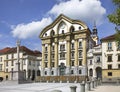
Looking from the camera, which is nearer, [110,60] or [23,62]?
[110,60]

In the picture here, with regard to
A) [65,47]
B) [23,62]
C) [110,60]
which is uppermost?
[65,47]

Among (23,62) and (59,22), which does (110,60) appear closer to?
(59,22)

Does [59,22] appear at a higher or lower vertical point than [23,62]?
higher

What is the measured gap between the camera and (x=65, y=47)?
79.0 metres

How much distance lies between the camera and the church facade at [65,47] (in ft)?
244

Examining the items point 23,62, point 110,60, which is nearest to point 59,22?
point 23,62

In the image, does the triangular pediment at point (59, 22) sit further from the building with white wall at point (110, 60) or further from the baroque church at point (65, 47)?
the building with white wall at point (110, 60)

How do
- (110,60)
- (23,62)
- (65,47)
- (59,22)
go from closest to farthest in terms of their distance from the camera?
(110,60) < (65,47) < (59,22) < (23,62)

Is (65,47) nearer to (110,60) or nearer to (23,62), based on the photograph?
(23,62)

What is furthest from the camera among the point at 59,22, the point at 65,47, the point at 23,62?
the point at 23,62

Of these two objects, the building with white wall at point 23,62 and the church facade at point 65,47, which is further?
the building with white wall at point 23,62

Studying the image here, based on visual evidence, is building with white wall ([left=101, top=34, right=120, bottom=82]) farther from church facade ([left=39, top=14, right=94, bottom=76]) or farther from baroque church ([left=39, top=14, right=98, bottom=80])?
church facade ([left=39, top=14, right=94, bottom=76])

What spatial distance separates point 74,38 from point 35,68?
2263 cm

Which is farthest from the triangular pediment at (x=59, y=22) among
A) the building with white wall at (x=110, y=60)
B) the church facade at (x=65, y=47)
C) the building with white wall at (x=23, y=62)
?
the building with white wall at (x=110, y=60)
